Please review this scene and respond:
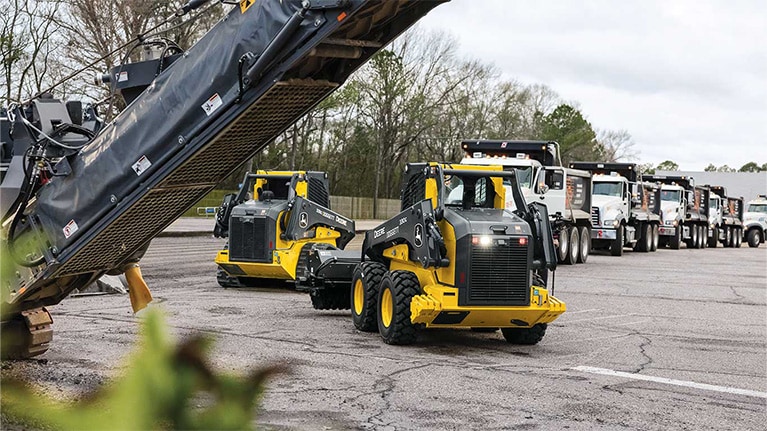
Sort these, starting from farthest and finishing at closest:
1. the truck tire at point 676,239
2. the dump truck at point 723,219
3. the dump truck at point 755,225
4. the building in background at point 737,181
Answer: the building in background at point 737,181 → the dump truck at point 755,225 → the dump truck at point 723,219 → the truck tire at point 676,239

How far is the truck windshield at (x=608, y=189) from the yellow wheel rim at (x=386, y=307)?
2099cm

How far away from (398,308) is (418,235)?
34.1 inches

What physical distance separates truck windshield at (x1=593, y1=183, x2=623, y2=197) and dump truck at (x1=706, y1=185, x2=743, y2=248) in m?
15.4

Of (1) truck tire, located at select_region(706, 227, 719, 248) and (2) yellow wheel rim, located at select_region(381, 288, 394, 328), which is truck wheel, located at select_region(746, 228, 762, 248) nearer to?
(1) truck tire, located at select_region(706, 227, 719, 248)

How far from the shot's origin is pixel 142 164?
7.35 metres

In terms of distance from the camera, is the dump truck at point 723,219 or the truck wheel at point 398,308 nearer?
the truck wheel at point 398,308

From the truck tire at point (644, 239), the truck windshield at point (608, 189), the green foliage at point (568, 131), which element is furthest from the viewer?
the green foliage at point (568, 131)

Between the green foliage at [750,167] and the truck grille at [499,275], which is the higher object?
the green foliage at [750,167]

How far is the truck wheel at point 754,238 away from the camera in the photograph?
2056 inches

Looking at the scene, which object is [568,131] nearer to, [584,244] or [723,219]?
[723,219]

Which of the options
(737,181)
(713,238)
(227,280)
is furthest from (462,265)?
(737,181)

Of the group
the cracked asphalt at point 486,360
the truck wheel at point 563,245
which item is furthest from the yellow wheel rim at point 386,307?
the truck wheel at point 563,245

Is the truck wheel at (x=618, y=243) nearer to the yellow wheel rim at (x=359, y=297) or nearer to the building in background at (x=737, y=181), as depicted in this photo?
the yellow wheel rim at (x=359, y=297)

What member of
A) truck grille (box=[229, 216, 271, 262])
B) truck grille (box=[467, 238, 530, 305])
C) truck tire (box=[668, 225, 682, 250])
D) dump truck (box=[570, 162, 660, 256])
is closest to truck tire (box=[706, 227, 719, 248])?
truck tire (box=[668, 225, 682, 250])
